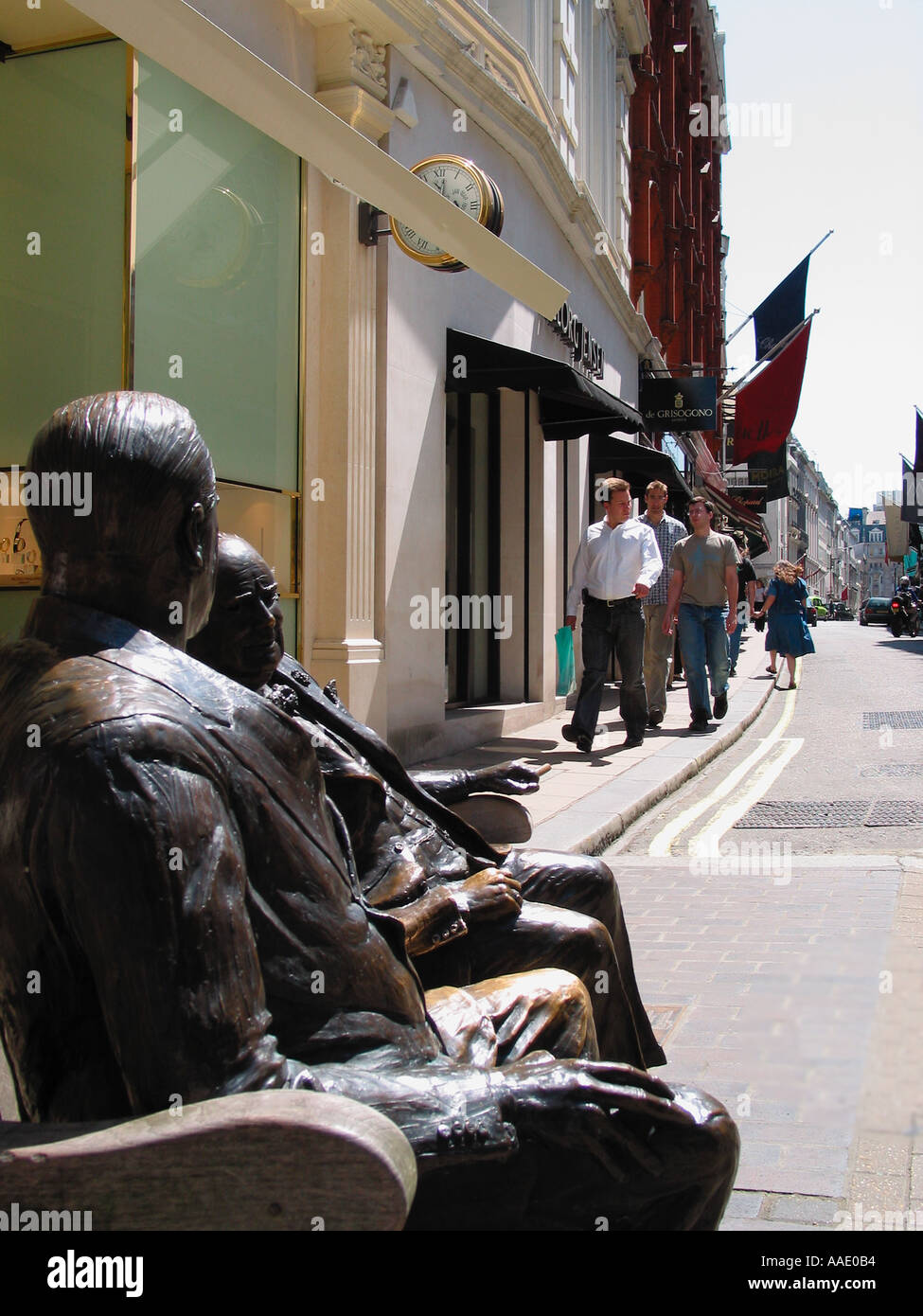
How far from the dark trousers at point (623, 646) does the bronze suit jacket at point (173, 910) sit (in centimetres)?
857

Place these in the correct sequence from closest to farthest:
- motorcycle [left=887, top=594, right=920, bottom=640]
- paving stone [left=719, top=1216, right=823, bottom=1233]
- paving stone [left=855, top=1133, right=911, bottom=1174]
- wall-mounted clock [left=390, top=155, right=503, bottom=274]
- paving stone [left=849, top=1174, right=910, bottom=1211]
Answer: paving stone [left=719, top=1216, right=823, bottom=1233] < paving stone [left=849, top=1174, right=910, bottom=1211] < paving stone [left=855, top=1133, right=911, bottom=1174] < wall-mounted clock [left=390, top=155, right=503, bottom=274] < motorcycle [left=887, top=594, right=920, bottom=640]

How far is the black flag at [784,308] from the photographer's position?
27.4 meters

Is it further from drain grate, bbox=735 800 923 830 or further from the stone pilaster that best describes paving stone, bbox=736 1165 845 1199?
the stone pilaster

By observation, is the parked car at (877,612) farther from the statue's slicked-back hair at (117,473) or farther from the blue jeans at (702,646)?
the statue's slicked-back hair at (117,473)

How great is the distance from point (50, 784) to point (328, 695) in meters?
1.56

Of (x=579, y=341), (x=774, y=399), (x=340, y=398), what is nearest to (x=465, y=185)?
(x=340, y=398)

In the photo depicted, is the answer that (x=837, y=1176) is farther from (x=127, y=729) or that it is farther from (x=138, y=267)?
(x=138, y=267)

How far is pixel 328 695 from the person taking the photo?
2.84 metres

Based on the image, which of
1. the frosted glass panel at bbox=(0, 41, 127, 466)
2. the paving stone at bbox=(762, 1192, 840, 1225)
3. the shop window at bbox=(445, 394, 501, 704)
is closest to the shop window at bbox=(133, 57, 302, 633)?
the frosted glass panel at bbox=(0, 41, 127, 466)

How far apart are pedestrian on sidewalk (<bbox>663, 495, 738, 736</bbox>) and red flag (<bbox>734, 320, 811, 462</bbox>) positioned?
1663 cm

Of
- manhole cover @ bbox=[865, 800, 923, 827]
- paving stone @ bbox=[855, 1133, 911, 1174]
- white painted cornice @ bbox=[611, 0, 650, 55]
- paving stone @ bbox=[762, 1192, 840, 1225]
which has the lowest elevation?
paving stone @ bbox=[762, 1192, 840, 1225]

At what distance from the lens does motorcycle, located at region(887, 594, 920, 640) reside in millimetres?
49969

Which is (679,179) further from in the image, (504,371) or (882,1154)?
(882,1154)

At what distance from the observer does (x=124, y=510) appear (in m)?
1.49
